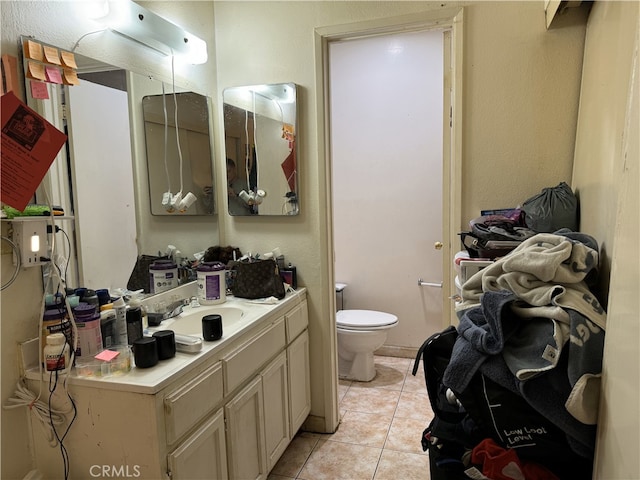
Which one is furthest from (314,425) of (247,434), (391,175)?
(391,175)

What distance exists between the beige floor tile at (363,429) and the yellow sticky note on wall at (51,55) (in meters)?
2.19

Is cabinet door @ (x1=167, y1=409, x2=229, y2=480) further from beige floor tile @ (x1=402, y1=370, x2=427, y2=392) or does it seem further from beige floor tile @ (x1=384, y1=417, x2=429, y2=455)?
beige floor tile @ (x1=402, y1=370, x2=427, y2=392)

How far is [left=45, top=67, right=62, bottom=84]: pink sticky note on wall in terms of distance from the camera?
4.56 feet

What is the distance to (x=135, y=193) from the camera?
187 cm

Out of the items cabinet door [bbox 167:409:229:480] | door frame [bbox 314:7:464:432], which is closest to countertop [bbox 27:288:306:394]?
cabinet door [bbox 167:409:229:480]

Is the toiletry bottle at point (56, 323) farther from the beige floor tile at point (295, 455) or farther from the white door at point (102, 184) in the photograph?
the beige floor tile at point (295, 455)

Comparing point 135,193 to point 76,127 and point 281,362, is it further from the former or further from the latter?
point 281,362

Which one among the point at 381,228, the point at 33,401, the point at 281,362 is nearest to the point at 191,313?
the point at 281,362

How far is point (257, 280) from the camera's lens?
2143 mm

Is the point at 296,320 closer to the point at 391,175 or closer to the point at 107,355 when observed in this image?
the point at 107,355

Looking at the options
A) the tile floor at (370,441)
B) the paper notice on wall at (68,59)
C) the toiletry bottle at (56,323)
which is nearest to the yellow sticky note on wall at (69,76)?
the paper notice on wall at (68,59)

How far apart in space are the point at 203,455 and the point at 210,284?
2.60ft

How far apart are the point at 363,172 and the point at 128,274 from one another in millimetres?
2106

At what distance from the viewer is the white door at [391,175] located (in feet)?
10.6
